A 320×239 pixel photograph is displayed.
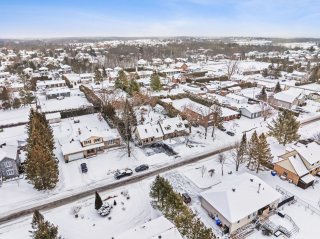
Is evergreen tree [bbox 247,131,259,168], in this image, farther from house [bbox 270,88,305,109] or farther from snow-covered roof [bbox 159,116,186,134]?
house [bbox 270,88,305,109]

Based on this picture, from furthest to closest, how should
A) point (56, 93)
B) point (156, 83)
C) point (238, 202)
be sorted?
point (156, 83) < point (56, 93) < point (238, 202)

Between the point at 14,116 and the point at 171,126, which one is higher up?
the point at 171,126

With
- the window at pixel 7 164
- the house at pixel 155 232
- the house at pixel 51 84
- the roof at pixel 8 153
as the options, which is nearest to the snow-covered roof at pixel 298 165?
the house at pixel 155 232

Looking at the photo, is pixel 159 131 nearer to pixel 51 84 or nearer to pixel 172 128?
pixel 172 128

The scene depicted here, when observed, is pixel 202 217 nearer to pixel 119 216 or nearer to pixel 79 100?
pixel 119 216

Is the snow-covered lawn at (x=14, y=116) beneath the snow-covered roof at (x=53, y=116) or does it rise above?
beneath

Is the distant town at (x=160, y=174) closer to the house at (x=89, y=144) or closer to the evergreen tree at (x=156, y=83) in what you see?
the house at (x=89, y=144)

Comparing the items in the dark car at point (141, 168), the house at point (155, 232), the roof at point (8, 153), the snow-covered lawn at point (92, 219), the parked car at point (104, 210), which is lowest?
the snow-covered lawn at point (92, 219)

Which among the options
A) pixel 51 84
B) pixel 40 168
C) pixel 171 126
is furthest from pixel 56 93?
pixel 40 168
